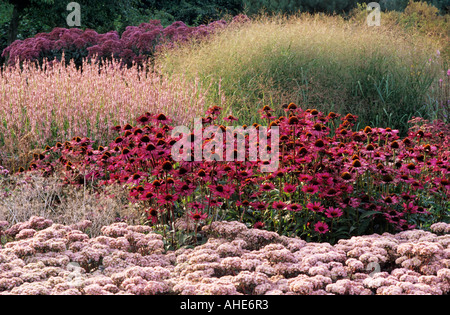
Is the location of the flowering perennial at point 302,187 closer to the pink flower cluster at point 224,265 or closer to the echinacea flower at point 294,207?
the echinacea flower at point 294,207

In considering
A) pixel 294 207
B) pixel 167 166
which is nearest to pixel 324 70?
pixel 294 207

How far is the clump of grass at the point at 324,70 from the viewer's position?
656 cm

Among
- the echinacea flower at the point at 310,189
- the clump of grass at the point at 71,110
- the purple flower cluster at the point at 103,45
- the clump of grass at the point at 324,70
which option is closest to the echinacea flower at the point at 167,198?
the echinacea flower at the point at 310,189

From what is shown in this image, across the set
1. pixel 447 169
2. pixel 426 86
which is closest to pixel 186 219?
pixel 447 169

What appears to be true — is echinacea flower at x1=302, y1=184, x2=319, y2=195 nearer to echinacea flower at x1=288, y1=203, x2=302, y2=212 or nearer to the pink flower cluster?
echinacea flower at x1=288, y1=203, x2=302, y2=212

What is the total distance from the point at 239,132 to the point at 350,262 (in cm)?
160

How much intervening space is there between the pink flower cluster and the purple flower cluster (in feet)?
25.0

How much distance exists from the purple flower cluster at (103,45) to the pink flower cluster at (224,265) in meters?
7.62

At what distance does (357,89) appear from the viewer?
6809mm

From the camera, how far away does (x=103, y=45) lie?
10133 millimetres

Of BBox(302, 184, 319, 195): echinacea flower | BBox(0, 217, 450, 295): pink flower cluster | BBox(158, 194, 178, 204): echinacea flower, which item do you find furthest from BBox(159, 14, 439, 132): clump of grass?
BBox(0, 217, 450, 295): pink flower cluster

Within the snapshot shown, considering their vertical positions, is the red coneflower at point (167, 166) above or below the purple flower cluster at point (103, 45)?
below

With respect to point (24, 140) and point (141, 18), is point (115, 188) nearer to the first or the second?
point (24, 140)

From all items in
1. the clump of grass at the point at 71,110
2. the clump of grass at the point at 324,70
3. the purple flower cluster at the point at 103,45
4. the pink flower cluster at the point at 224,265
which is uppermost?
the purple flower cluster at the point at 103,45
